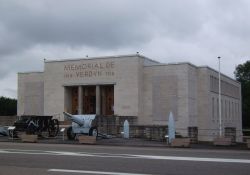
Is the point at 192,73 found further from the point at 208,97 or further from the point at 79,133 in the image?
the point at 79,133

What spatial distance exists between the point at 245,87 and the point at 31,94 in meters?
56.0

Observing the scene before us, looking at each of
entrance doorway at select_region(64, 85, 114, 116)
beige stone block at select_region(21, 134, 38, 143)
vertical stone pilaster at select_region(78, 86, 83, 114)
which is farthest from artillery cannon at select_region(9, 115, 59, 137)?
entrance doorway at select_region(64, 85, 114, 116)

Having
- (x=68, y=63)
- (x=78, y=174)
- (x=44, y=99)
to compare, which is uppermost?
(x=68, y=63)

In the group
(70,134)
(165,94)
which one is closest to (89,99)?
(165,94)

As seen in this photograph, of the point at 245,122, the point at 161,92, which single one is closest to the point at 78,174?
the point at 161,92

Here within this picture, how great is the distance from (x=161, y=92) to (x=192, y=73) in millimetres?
4864

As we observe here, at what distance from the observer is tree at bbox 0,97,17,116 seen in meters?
98.1

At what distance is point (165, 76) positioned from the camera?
196 feet

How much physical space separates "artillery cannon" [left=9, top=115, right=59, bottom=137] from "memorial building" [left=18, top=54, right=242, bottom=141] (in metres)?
17.1

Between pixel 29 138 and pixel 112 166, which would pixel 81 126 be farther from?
pixel 112 166

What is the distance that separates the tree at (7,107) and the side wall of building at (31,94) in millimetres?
30084

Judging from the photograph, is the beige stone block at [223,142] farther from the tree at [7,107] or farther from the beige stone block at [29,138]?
the tree at [7,107]

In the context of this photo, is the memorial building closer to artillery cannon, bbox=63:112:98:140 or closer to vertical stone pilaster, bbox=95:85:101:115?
vertical stone pilaster, bbox=95:85:101:115

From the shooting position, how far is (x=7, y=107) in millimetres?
99625
